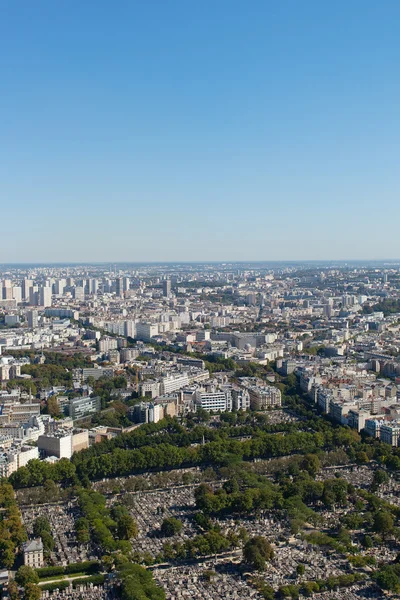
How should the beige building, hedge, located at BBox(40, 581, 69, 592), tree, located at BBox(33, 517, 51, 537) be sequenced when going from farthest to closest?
1. tree, located at BBox(33, 517, 51, 537)
2. the beige building
3. hedge, located at BBox(40, 581, 69, 592)

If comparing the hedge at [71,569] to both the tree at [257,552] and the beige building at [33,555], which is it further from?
the tree at [257,552]

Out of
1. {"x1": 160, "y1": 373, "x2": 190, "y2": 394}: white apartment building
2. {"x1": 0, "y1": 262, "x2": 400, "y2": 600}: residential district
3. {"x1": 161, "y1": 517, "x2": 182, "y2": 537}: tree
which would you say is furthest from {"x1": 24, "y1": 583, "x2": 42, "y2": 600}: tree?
{"x1": 160, "y1": 373, "x2": 190, "y2": 394}: white apartment building

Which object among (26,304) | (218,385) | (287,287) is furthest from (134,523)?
(287,287)

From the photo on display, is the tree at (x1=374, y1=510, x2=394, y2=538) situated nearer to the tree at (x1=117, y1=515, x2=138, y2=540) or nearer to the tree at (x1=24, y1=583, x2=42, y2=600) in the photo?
the tree at (x1=117, y1=515, x2=138, y2=540)

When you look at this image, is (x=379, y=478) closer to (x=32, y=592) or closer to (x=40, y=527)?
(x=40, y=527)

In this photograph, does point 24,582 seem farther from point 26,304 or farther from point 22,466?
point 26,304

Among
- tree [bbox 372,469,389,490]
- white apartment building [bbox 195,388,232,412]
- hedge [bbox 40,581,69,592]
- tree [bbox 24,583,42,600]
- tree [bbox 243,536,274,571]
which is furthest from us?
white apartment building [bbox 195,388,232,412]
